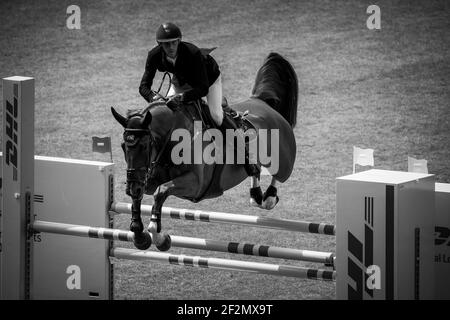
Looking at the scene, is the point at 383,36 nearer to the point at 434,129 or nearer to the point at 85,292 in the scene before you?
the point at 434,129

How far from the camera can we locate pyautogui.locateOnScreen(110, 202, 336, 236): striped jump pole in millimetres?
7488

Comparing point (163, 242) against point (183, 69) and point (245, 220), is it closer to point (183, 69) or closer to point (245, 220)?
point (245, 220)

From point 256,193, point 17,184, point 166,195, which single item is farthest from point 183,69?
point 256,193

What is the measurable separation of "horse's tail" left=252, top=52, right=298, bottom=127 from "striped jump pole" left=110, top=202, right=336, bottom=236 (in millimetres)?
1730

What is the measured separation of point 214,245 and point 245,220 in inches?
16.1

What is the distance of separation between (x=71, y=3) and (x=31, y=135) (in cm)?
1110

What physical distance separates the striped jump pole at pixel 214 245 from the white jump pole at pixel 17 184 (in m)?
0.17

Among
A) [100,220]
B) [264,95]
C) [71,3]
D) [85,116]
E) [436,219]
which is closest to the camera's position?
[436,219]

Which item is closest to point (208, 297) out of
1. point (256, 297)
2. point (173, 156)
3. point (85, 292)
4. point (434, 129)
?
point (256, 297)

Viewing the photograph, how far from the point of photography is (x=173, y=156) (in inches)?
295

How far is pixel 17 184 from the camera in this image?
7500 millimetres

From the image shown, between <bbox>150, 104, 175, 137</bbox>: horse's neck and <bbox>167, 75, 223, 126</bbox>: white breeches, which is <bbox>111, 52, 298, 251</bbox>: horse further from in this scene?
<bbox>167, 75, 223, 126</bbox>: white breeches

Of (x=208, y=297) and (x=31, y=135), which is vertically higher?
(x=31, y=135)

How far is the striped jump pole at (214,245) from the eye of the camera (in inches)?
279
